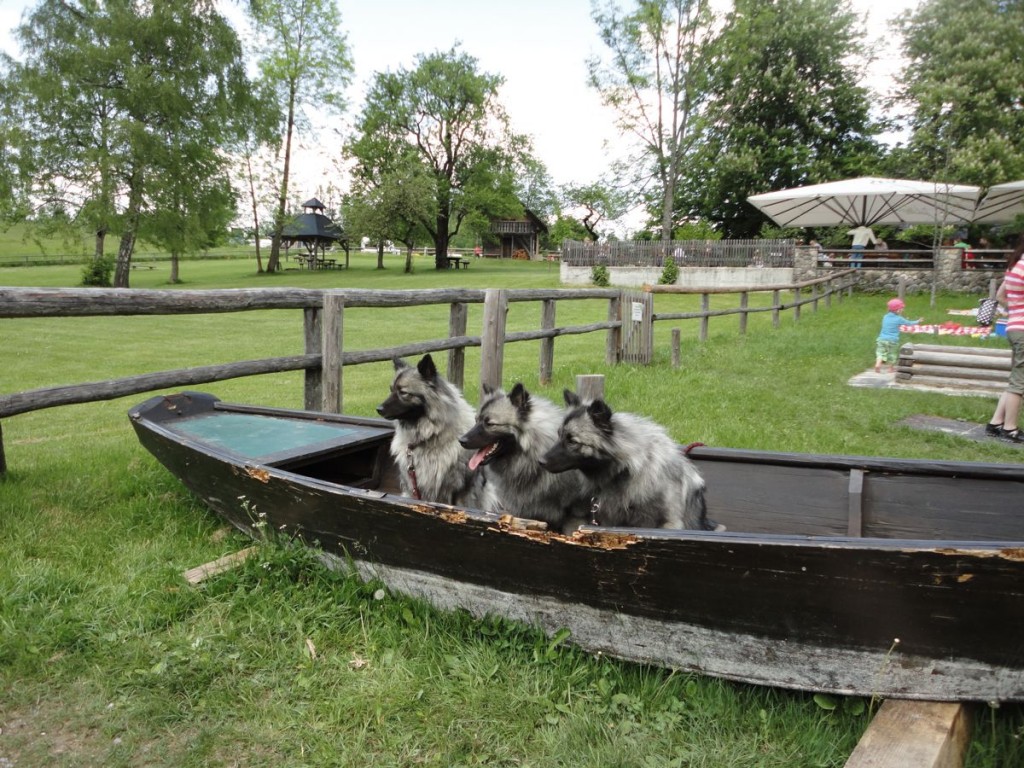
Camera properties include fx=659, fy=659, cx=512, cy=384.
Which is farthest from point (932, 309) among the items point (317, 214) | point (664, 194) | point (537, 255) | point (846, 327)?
point (537, 255)

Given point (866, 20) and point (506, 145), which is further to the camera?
point (506, 145)

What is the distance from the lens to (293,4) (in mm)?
43125

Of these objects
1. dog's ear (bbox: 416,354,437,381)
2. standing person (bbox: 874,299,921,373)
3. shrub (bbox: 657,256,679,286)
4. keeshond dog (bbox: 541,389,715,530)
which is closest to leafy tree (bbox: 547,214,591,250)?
shrub (bbox: 657,256,679,286)

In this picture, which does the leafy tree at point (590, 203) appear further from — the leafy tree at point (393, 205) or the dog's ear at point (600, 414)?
the dog's ear at point (600, 414)

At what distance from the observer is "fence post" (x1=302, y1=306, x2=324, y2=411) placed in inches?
215

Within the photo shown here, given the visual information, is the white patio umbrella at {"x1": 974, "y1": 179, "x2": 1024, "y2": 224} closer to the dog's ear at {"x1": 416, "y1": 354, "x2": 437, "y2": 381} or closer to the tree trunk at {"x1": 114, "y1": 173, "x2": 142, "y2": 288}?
the dog's ear at {"x1": 416, "y1": 354, "x2": 437, "y2": 381}

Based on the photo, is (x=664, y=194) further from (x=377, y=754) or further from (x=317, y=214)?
(x=377, y=754)

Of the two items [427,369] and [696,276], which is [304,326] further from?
[696,276]

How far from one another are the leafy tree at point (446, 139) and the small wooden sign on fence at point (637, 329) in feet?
133

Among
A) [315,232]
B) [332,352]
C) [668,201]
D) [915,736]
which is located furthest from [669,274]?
[315,232]

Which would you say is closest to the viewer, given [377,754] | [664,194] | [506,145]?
[377,754]

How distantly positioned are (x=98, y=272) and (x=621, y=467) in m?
41.1

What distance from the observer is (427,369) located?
3.82 meters

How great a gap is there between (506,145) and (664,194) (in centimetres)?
1910
